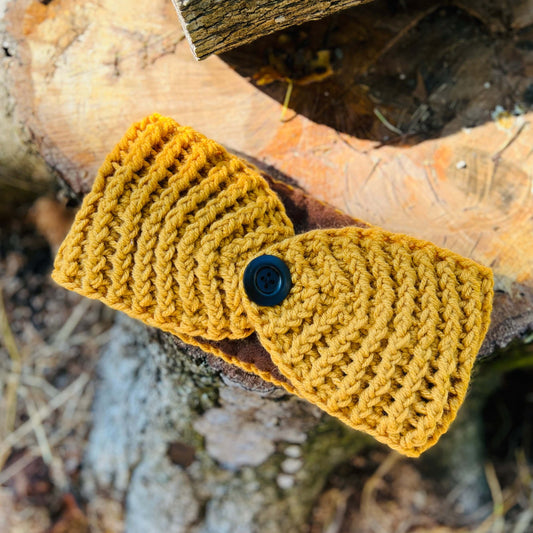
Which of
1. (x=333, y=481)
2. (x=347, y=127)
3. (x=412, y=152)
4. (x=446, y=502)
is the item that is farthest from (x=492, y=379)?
(x=347, y=127)

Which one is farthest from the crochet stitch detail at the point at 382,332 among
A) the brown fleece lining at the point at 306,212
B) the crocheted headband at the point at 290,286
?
the brown fleece lining at the point at 306,212

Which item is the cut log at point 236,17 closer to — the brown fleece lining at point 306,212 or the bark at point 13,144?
the brown fleece lining at point 306,212

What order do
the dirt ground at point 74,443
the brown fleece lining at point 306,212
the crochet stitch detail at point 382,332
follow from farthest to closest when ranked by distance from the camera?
the dirt ground at point 74,443 → the brown fleece lining at point 306,212 → the crochet stitch detail at point 382,332

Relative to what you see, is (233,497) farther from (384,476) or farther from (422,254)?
(422,254)

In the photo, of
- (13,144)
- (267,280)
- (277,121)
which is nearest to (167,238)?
(267,280)

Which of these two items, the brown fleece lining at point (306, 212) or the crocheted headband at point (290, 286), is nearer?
the crocheted headband at point (290, 286)

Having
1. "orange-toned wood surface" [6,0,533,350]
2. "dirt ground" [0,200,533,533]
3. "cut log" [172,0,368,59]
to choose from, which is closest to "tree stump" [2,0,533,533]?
"orange-toned wood surface" [6,0,533,350]

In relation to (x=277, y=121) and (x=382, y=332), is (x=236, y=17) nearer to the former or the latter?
(x=277, y=121)
